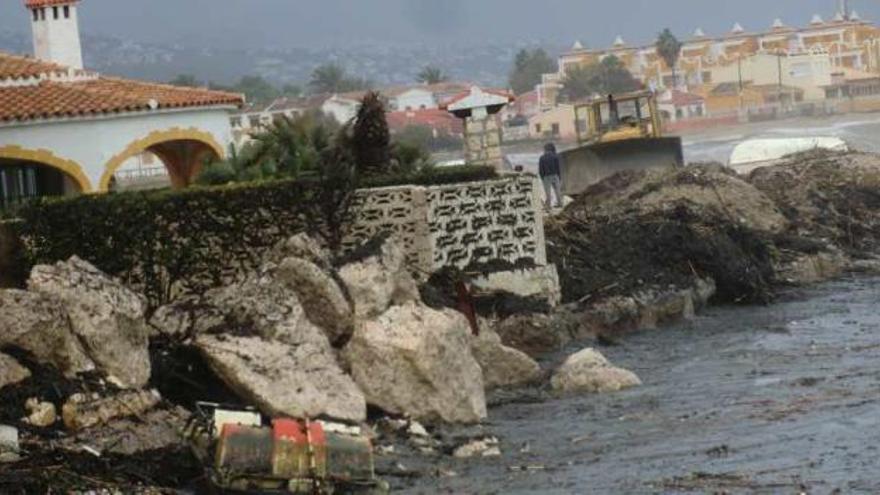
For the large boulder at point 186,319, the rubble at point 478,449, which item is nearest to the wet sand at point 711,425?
the rubble at point 478,449

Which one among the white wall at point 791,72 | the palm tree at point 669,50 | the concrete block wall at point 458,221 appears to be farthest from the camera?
the palm tree at point 669,50

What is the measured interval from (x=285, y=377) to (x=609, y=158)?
88.9ft

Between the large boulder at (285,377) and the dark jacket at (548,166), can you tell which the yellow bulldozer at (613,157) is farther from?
the large boulder at (285,377)

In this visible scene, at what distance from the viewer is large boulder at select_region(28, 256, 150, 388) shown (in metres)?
21.0

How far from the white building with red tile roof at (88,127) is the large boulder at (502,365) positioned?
11539 mm

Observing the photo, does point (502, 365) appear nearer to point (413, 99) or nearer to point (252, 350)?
point (252, 350)

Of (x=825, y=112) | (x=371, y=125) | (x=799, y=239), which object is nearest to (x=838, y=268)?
(x=799, y=239)

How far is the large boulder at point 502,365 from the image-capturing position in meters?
25.5

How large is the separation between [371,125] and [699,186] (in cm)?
915

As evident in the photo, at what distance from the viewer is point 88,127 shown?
35938 millimetres

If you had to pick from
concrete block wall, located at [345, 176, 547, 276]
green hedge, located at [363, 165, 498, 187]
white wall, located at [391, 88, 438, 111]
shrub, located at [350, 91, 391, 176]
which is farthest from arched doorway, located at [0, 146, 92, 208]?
white wall, located at [391, 88, 438, 111]

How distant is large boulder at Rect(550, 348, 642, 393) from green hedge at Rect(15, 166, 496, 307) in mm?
3642

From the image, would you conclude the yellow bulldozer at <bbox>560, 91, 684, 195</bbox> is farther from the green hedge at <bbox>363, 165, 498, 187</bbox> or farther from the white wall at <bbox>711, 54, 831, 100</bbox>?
the white wall at <bbox>711, 54, 831, 100</bbox>

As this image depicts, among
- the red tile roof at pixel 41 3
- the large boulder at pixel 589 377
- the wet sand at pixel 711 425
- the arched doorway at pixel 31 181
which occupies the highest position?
the red tile roof at pixel 41 3
